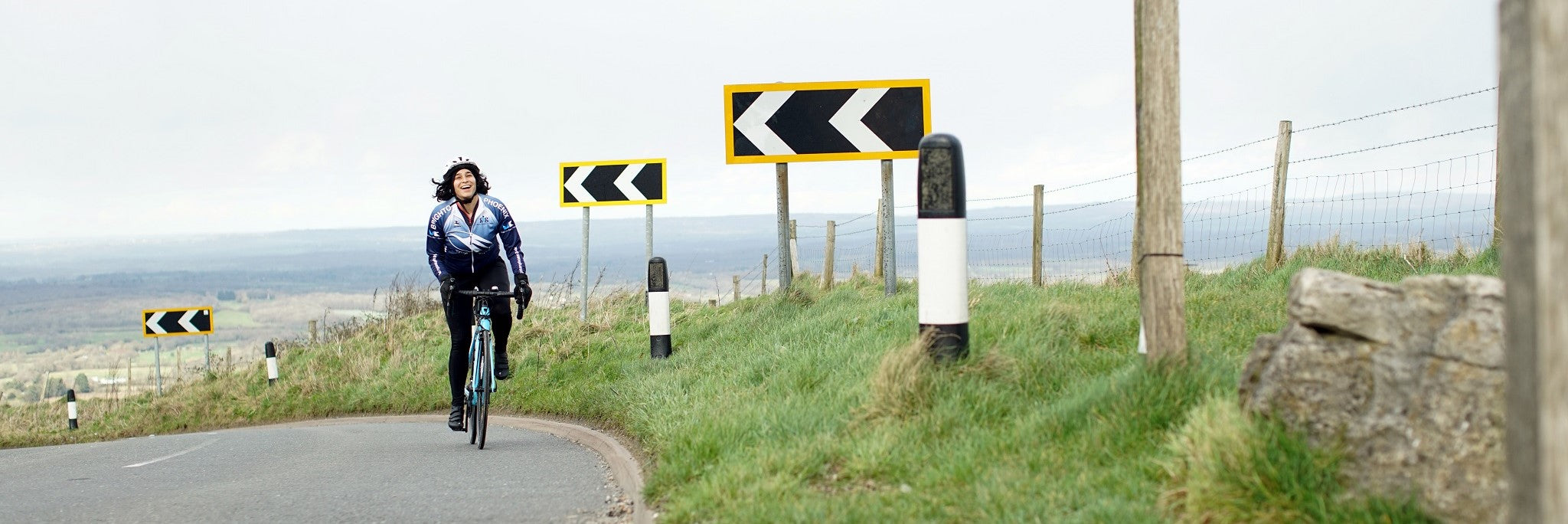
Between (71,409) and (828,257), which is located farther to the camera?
(71,409)

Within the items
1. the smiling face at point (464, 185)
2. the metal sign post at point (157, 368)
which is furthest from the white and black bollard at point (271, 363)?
the smiling face at point (464, 185)

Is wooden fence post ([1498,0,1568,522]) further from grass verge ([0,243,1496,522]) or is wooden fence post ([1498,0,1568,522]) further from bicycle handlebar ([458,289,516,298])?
bicycle handlebar ([458,289,516,298])

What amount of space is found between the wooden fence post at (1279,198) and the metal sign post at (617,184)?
22.8 ft

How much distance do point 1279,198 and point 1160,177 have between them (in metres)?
7.69

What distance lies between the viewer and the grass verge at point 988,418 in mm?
4023

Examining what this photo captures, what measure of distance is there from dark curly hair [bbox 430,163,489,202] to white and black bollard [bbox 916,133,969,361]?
13.1ft

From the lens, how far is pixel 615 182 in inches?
606

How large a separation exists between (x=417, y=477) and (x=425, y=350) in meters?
9.67

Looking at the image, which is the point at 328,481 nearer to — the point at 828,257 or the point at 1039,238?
the point at 1039,238

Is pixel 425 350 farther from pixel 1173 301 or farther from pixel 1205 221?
pixel 1173 301

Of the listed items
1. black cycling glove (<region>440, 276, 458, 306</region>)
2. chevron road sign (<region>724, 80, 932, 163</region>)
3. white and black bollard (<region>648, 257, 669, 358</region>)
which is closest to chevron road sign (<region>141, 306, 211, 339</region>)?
white and black bollard (<region>648, 257, 669, 358</region>)

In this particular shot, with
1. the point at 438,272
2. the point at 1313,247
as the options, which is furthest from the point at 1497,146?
the point at 438,272

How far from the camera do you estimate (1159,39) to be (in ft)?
17.8

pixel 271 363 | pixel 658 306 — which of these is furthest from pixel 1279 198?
pixel 271 363
